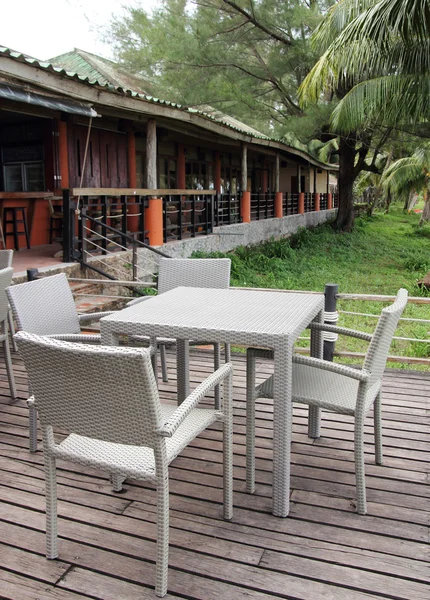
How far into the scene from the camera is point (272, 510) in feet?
7.72

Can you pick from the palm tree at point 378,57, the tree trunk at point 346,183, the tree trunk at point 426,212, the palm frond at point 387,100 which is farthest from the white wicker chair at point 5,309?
the tree trunk at point 426,212

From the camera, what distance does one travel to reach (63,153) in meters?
9.34

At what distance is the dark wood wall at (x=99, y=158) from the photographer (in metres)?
9.73

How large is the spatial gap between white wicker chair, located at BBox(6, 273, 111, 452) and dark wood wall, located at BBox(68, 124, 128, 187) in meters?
6.95

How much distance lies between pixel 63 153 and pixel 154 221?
6.12ft

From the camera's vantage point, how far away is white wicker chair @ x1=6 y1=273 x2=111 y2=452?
2.77m

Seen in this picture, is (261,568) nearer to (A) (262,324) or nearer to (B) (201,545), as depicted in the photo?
(B) (201,545)

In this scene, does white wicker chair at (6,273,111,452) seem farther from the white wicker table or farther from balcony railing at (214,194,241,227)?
balcony railing at (214,194,241,227)

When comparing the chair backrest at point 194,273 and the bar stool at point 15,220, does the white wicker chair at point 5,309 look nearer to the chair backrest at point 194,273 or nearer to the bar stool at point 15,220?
the chair backrest at point 194,273

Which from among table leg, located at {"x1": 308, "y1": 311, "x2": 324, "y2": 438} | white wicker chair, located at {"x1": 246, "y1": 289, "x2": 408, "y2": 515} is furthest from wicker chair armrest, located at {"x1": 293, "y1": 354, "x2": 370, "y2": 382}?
table leg, located at {"x1": 308, "y1": 311, "x2": 324, "y2": 438}

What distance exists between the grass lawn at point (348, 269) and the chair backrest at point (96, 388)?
4.65m

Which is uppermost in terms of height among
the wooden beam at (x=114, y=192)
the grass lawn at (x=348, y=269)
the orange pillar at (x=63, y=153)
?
the orange pillar at (x=63, y=153)

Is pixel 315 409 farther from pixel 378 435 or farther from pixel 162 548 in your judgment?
pixel 162 548

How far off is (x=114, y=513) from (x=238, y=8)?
1452 cm
